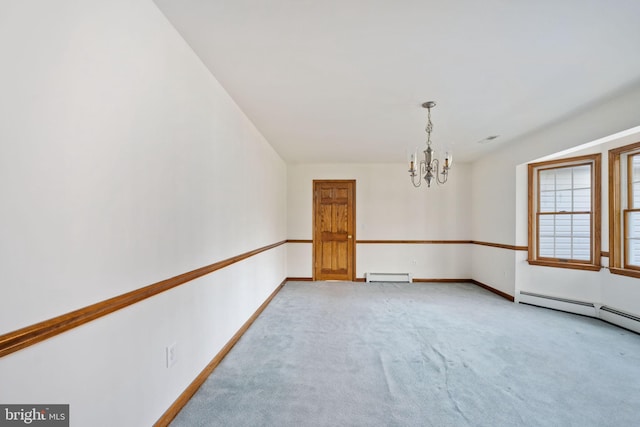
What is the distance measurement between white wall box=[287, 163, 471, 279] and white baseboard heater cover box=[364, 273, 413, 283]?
0.34 ft

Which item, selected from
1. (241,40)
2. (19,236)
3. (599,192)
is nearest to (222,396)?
(19,236)

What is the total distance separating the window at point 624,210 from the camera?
3303 mm

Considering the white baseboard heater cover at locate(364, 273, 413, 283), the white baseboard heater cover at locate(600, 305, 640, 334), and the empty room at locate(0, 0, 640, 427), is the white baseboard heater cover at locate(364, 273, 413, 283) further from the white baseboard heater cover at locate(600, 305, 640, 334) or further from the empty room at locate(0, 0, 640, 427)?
the white baseboard heater cover at locate(600, 305, 640, 334)

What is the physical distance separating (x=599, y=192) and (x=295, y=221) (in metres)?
4.60

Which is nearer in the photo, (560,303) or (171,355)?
(171,355)

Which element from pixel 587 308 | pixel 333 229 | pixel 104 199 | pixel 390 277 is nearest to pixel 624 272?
pixel 587 308

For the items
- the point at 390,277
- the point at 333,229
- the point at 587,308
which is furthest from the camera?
the point at 333,229

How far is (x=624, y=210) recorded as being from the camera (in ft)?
11.2

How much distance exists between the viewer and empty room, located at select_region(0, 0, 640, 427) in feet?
3.51

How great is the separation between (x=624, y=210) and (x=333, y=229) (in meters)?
4.16

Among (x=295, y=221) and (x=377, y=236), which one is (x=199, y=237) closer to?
(x=295, y=221)

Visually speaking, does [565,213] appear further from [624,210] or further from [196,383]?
[196,383]

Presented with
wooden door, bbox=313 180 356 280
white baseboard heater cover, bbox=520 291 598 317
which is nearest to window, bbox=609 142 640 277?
white baseboard heater cover, bbox=520 291 598 317

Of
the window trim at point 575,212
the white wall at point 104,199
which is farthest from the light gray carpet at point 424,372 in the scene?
the window trim at point 575,212
